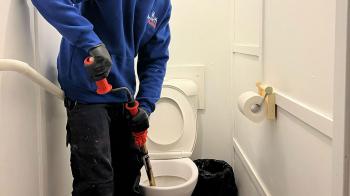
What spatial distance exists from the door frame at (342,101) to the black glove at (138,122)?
25.0 inches

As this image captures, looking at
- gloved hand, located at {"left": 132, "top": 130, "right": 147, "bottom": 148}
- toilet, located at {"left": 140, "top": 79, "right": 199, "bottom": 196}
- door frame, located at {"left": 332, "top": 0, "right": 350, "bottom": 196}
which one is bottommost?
toilet, located at {"left": 140, "top": 79, "right": 199, "bottom": 196}

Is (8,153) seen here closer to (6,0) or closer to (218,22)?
(6,0)

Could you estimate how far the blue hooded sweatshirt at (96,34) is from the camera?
89cm

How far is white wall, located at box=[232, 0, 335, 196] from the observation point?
2.86ft

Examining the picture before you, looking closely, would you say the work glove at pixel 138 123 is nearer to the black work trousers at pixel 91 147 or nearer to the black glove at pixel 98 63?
the black work trousers at pixel 91 147

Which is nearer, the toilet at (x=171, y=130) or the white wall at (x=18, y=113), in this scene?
the white wall at (x=18, y=113)

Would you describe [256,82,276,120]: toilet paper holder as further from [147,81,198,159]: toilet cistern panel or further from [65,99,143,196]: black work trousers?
[147,81,198,159]: toilet cistern panel

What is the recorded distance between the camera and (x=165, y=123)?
2.02 metres

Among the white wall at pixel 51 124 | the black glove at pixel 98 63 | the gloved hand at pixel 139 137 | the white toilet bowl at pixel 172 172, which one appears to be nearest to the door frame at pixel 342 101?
the black glove at pixel 98 63

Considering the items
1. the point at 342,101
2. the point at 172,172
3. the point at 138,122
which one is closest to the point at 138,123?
the point at 138,122

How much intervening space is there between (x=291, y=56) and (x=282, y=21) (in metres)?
0.15

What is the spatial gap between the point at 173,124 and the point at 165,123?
47 mm

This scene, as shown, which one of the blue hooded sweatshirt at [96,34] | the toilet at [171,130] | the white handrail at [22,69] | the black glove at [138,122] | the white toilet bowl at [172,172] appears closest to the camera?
the white handrail at [22,69]

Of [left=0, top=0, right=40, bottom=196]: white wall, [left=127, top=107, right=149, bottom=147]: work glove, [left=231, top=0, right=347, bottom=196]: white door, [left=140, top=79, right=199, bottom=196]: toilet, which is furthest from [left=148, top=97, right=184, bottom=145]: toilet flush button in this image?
[left=0, top=0, right=40, bottom=196]: white wall
